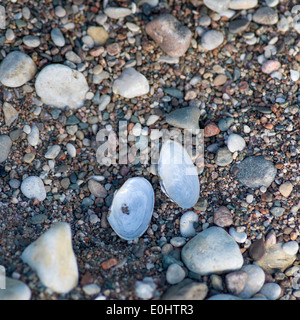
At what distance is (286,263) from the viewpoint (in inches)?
101

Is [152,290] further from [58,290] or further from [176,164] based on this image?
[176,164]

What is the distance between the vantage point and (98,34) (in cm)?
280

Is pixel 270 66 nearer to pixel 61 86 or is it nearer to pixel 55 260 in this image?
pixel 61 86

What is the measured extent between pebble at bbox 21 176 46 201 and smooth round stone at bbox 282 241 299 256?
6.25ft

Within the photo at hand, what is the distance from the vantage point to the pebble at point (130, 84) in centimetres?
276

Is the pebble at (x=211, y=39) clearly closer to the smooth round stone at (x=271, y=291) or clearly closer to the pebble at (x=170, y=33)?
the pebble at (x=170, y=33)

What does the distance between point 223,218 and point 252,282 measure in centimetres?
49

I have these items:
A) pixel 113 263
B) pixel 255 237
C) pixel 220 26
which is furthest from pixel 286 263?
pixel 220 26

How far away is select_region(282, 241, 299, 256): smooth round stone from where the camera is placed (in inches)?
100

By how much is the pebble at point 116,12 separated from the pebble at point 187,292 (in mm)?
2141

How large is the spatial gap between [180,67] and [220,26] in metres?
0.49

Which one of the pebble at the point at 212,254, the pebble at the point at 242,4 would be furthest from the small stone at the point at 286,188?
the pebble at the point at 242,4

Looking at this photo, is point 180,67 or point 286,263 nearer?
point 286,263

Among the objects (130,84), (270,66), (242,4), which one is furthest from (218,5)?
(130,84)
